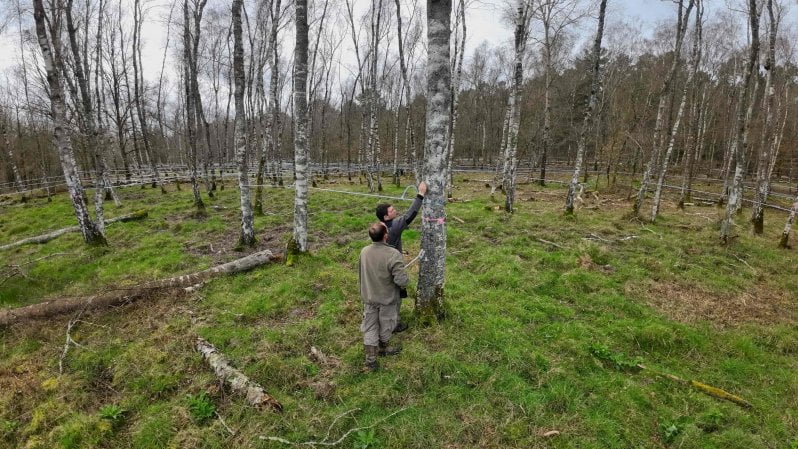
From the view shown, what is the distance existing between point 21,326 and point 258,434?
17.5 feet

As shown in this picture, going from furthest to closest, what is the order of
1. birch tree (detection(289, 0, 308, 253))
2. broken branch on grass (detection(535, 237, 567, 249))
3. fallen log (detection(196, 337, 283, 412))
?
1. broken branch on grass (detection(535, 237, 567, 249))
2. birch tree (detection(289, 0, 308, 253))
3. fallen log (detection(196, 337, 283, 412))

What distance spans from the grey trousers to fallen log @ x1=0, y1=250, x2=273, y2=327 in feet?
15.4

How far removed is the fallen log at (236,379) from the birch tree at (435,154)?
8.17 ft

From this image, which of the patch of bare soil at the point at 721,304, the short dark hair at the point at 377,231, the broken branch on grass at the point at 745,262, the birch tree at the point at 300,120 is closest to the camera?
the short dark hair at the point at 377,231

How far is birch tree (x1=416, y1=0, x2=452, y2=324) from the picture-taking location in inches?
210

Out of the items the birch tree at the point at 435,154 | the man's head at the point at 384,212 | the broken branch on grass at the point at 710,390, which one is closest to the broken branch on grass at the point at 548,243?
the broken branch on grass at the point at 710,390

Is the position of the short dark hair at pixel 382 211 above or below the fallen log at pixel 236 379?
above

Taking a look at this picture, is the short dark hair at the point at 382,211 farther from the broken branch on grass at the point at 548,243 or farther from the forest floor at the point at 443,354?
the broken branch on grass at the point at 548,243

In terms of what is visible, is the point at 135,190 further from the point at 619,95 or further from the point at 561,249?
the point at 619,95

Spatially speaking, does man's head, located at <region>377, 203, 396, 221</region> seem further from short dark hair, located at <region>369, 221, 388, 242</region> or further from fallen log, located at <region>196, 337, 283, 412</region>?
fallen log, located at <region>196, 337, 283, 412</region>

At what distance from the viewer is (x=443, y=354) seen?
511 cm

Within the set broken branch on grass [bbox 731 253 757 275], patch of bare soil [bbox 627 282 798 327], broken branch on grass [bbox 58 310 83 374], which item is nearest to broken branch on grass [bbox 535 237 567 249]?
patch of bare soil [bbox 627 282 798 327]

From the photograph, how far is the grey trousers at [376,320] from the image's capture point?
5.02m

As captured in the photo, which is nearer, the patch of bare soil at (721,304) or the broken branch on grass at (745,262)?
the patch of bare soil at (721,304)
